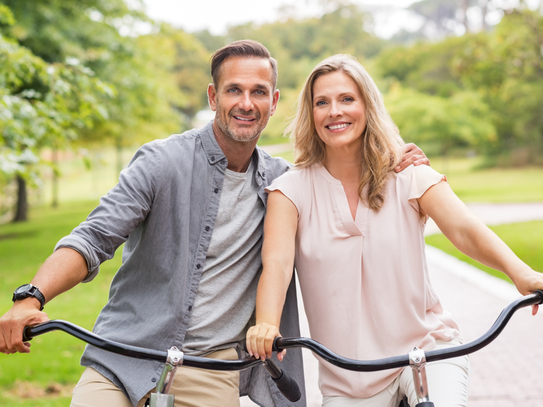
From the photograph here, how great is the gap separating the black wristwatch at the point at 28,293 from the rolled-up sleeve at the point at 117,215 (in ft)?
0.71

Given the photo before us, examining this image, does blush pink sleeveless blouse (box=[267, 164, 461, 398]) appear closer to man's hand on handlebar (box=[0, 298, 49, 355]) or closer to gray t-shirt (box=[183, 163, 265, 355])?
gray t-shirt (box=[183, 163, 265, 355])

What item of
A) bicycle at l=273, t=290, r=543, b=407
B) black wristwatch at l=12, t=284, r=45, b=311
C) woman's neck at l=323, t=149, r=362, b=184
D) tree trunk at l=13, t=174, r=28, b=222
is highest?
tree trunk at l=13, t=174, r=28, b=222

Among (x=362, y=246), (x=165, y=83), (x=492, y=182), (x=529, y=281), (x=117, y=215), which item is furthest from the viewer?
(x=492, y=182)

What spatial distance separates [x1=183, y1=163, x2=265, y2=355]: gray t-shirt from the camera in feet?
9.07

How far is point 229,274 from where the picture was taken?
2855mm

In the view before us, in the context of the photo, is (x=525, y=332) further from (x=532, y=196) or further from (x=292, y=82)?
(x=292, y=82)

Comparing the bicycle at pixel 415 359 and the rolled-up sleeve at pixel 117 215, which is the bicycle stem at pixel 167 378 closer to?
the bicycle at pixel 415 359

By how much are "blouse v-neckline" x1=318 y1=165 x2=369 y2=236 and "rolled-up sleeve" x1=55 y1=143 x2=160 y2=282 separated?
2.70 ft

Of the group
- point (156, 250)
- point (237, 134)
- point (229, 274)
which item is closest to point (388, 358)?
point (229, 274)

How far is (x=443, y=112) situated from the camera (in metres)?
30.9

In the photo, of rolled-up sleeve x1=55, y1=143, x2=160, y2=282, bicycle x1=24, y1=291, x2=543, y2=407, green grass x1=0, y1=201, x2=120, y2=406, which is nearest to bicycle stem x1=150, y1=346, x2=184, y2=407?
bicycle x1=24, y1=291, x2=543, y2=407

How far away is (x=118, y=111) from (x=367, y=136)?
14.4 meters

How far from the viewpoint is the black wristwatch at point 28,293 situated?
2.14 m

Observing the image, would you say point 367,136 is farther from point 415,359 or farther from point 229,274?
point 415,359
